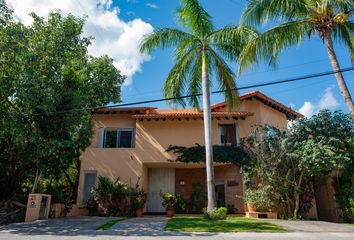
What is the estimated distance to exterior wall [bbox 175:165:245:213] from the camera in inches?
713

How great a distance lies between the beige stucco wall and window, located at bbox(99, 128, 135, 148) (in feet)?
1.30

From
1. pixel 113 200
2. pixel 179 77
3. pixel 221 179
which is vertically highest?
pixel 179 77

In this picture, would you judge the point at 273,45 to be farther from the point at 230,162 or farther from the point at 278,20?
the point at 230,162

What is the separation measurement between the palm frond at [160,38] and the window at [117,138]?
648cm

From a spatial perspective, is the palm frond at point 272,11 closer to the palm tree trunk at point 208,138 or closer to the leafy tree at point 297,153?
the palm tree trunk at point 208,138

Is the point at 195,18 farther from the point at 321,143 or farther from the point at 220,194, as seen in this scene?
the point at 220,194

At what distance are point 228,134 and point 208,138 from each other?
6.08 meters

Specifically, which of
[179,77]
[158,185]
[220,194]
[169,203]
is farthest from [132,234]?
[220,194]

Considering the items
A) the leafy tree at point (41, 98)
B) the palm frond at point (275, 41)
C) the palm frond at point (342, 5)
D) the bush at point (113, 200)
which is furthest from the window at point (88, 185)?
the palm frond at point (342, 5)

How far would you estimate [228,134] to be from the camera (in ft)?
63.9

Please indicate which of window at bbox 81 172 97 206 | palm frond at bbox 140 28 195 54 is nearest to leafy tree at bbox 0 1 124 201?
window at bbox 81 172 97 206

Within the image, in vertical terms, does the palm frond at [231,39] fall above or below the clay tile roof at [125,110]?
above

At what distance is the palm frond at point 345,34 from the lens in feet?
42.7

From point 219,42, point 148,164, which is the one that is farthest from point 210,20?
point 148,164
